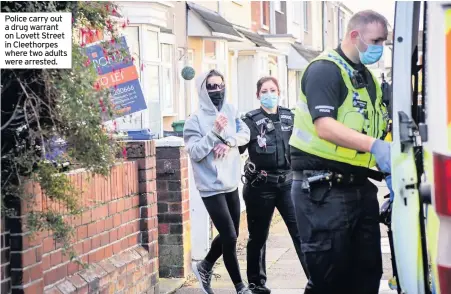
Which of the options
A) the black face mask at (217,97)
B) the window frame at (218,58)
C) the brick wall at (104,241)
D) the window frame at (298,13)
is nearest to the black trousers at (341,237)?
the brick wall at (104,241)

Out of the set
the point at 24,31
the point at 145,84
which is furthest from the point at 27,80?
the point at 145,84

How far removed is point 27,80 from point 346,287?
7.00 ft

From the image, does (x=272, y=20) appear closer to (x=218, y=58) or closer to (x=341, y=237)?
(x=218, y=58)

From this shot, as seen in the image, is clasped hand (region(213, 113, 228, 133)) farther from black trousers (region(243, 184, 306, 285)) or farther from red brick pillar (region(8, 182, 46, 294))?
red brick pillar (region(8, 182, 46, 294))

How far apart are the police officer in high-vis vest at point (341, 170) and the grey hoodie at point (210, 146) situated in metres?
2.17

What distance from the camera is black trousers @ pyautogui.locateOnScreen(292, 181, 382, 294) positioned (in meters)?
5.25

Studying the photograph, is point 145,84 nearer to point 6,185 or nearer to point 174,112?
point 174,112

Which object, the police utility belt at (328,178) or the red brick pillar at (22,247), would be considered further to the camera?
the police utility belt at (328,178)

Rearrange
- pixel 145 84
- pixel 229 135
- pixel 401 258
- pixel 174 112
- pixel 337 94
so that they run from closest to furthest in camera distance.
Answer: pixel 401 258, pixel 337 94, pixel 229 135, pixel 145 84, pixel 174 112

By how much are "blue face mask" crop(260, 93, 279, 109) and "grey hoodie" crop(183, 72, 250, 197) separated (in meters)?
0.31

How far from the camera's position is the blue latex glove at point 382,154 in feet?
15.8

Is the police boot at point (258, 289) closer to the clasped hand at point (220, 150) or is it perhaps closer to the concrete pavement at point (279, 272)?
the concrete pavement at point (279, 272)

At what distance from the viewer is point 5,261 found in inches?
192

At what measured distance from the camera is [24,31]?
14.8ft
